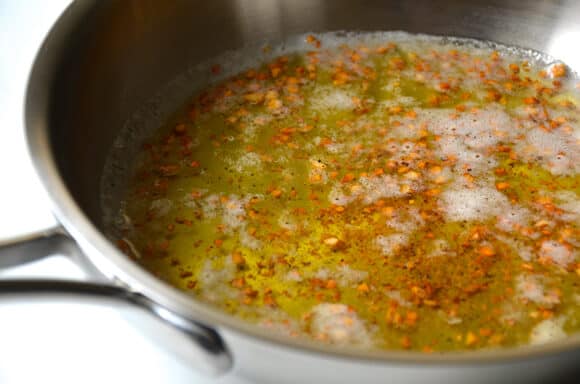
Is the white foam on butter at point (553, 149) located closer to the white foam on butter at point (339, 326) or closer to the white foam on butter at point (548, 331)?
the white foam on butter at point (548, 331)


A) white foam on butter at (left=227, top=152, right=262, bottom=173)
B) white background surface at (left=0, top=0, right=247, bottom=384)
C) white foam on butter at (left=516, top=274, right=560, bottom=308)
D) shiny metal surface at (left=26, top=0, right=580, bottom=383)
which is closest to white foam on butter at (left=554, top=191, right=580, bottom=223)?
white foam on butter at (left=516, top=274, right=560, bottom=308)

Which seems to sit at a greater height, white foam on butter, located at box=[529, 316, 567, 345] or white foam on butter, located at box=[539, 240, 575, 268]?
white foam on butter, located at box=[539, 240, 575, 268]

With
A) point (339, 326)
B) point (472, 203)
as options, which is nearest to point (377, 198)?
point (472, 203)

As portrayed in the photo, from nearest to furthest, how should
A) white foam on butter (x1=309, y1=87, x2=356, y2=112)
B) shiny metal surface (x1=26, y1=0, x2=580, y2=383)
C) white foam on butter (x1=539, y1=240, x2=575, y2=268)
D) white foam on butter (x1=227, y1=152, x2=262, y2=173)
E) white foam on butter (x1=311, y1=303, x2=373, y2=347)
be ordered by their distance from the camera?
shiny metal surface (x1=26, y1=0, x2=580, y2=383) → white foam on butter (x1=311, y1=303, x2=373, y2=347) → white foam on butter (x1=539, y1=240, x2=575, y2=268) → white foam on butter (x1=227, y1=152, x2=262, y2=173) → white foam on butter (x1=309, y1=87, x2=356, y2=112)

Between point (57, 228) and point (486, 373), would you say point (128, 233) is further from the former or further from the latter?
point (486, 373)

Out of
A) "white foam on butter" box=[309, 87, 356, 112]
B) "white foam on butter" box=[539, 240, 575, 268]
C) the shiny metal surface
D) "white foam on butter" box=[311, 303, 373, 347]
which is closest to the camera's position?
the shiny metal surface

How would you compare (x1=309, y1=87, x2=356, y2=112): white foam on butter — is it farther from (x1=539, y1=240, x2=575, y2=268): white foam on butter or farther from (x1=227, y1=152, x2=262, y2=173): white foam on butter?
(x1=539, y1=240, x2=575, y2=268): white foam on butter

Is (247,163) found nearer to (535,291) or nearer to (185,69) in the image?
(185,69)

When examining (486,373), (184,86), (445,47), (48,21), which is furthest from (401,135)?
(48,21)
